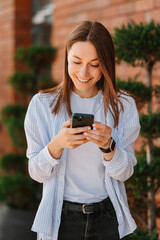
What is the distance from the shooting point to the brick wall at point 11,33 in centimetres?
599

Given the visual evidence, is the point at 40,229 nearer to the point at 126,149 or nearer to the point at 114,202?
the point at 114,202

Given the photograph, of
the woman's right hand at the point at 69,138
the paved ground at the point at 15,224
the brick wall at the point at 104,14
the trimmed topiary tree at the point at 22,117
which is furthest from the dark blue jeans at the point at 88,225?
the trimmed topiary tree at the point at 22,117

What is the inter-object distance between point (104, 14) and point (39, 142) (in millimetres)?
2518

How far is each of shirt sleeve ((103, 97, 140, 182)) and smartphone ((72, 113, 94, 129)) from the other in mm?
211

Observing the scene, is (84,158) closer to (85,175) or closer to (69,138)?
(85,175)

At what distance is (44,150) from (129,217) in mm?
547

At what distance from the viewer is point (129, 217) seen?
6.16 feet

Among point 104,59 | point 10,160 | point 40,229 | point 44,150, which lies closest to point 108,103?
point 104,59

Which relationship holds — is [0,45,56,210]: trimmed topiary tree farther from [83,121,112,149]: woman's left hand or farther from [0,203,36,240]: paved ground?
[83,121,112,149]: woman's left hand

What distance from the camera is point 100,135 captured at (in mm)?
1675

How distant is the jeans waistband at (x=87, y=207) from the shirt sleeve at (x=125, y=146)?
0.15 meters

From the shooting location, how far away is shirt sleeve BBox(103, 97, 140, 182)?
178cm

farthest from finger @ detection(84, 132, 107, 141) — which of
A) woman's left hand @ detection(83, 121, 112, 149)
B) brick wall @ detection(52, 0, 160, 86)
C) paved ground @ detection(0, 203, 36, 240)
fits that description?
paved ground @ detection(0, 203, 36, 240)

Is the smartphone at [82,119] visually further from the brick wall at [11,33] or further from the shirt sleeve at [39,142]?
the brick wall at [11,33]
